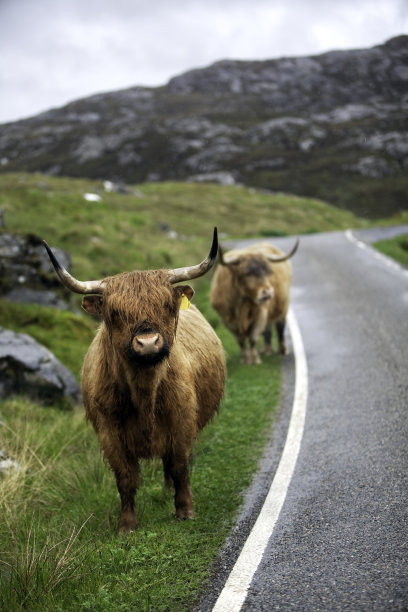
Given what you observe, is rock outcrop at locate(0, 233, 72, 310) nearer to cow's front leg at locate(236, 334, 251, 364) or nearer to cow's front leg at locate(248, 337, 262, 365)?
cow's front leg at locate(236, 334, 251, 364)

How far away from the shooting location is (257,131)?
110 m

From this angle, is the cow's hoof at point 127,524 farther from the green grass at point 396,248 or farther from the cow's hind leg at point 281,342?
the green grass at point 396,248

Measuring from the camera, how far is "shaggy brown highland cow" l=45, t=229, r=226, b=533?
13.2 feet

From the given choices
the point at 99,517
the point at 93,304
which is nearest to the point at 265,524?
the point at 99,517

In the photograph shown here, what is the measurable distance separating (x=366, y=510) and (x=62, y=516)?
8.08 ft

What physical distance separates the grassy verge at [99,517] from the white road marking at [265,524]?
0.66 ft

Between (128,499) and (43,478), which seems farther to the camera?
(43,478)

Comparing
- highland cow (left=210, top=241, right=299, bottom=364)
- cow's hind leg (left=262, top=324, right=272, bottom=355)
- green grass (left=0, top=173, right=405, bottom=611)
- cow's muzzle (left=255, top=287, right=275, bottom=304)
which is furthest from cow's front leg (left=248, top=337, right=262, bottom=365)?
cow's muzzle (left=255, top=287, right=275, bottom=304)

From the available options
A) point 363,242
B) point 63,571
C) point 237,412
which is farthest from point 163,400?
point 363,242

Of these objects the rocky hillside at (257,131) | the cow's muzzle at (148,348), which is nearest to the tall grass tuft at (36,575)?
the cow's muzzle at (148,348)

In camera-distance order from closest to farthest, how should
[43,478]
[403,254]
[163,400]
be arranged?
[163,400] → [43,478] → [403,254]

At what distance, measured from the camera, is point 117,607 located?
327cm

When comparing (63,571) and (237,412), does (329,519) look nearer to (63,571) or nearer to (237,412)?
(63,571)

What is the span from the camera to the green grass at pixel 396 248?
1804cm
